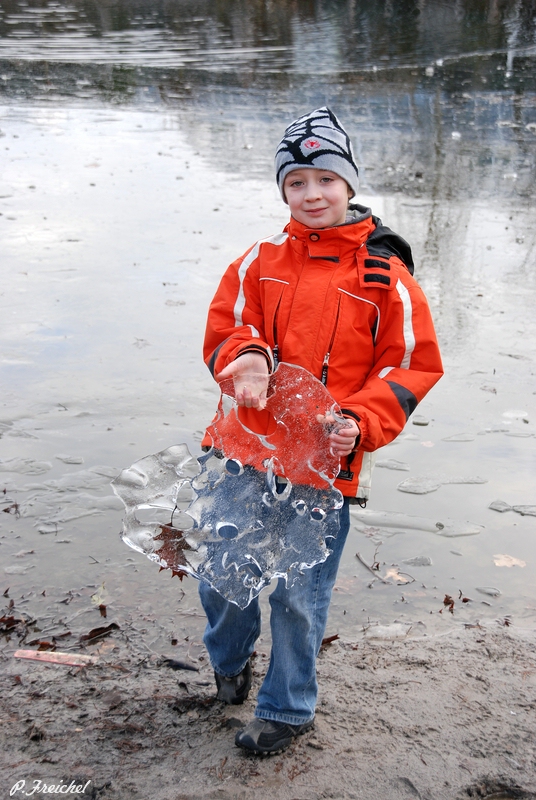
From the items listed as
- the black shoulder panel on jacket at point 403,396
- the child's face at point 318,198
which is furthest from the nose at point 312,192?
the black shoulder panel on jacket at point 403,396

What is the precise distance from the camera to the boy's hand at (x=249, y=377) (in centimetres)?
240

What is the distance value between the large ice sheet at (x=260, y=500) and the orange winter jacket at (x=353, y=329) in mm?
70

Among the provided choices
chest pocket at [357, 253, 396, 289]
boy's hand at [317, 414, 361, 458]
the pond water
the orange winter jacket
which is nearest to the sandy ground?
the pond water

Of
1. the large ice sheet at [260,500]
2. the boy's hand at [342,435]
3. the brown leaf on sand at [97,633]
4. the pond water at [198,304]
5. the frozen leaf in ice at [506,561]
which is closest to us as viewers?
the boy's hand at [342,435]

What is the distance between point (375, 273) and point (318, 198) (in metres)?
0.29

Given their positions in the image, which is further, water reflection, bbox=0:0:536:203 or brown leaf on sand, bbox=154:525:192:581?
water reflection, bbox=0:0:536:203

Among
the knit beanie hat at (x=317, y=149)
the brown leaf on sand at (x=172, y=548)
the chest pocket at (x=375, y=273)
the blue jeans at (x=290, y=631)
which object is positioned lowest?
the blue jeans at (x=290, y=631)

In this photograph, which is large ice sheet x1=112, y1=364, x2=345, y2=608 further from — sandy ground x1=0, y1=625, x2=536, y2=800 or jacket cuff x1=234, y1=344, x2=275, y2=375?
sandy ground x1=0, y1=625, x2=536, y2=800

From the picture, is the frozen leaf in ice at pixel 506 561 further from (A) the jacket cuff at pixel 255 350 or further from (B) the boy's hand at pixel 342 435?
(A) the jacket cuff at pixel 255 350

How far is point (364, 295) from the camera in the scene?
244cm

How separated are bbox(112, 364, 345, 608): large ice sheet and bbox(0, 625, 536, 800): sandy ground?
0.54 m

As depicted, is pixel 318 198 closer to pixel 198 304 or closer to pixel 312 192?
pixel 312 192

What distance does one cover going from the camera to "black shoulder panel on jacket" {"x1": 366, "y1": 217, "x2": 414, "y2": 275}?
2.51 m

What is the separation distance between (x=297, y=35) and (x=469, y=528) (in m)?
19.3
